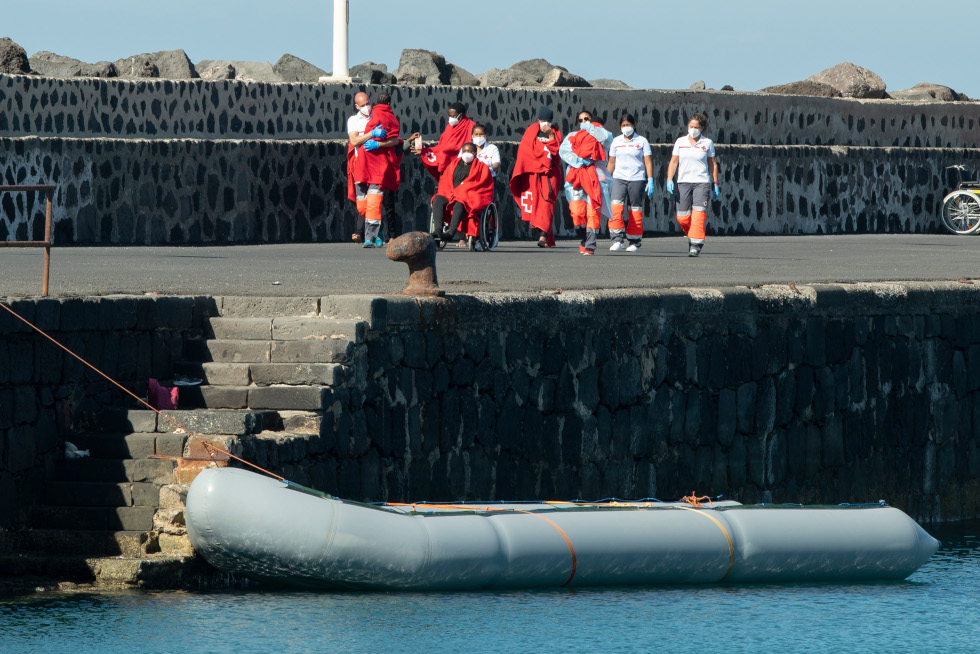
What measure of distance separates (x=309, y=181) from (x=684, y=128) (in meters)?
6.92

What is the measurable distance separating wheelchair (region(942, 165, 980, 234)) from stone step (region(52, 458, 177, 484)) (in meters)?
19.9

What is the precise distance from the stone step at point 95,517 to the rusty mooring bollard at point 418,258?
216 cm

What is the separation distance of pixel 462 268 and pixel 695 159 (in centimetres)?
324

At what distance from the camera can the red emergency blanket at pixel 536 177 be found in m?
19.7

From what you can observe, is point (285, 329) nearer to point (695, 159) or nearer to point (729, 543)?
point (729, 543)

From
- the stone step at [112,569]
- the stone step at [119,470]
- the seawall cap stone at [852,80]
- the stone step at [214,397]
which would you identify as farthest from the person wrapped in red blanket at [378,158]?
the seawall cap stone at [852,80]

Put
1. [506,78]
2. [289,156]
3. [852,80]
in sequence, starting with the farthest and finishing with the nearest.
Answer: [852,80] → [506,78] → [289,156]

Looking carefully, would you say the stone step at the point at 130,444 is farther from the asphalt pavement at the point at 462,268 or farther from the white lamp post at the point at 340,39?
the white lamp post at the point at 340,39

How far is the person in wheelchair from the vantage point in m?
18.6

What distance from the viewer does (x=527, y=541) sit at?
9539mm

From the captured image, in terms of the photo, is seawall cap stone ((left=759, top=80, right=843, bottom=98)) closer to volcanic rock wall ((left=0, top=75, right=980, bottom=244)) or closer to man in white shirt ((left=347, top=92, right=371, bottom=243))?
volcanic rock wall ((left=0, top=75, right=980, bottom=244))

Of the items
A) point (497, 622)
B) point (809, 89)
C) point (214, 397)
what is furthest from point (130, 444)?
point (809, 89)

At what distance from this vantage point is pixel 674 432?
41.1ft

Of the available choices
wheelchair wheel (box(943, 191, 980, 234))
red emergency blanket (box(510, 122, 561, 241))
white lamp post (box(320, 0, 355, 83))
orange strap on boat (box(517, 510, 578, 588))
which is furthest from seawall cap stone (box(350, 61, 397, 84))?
orange strap on boat (box(517, 510, 578, 588))
